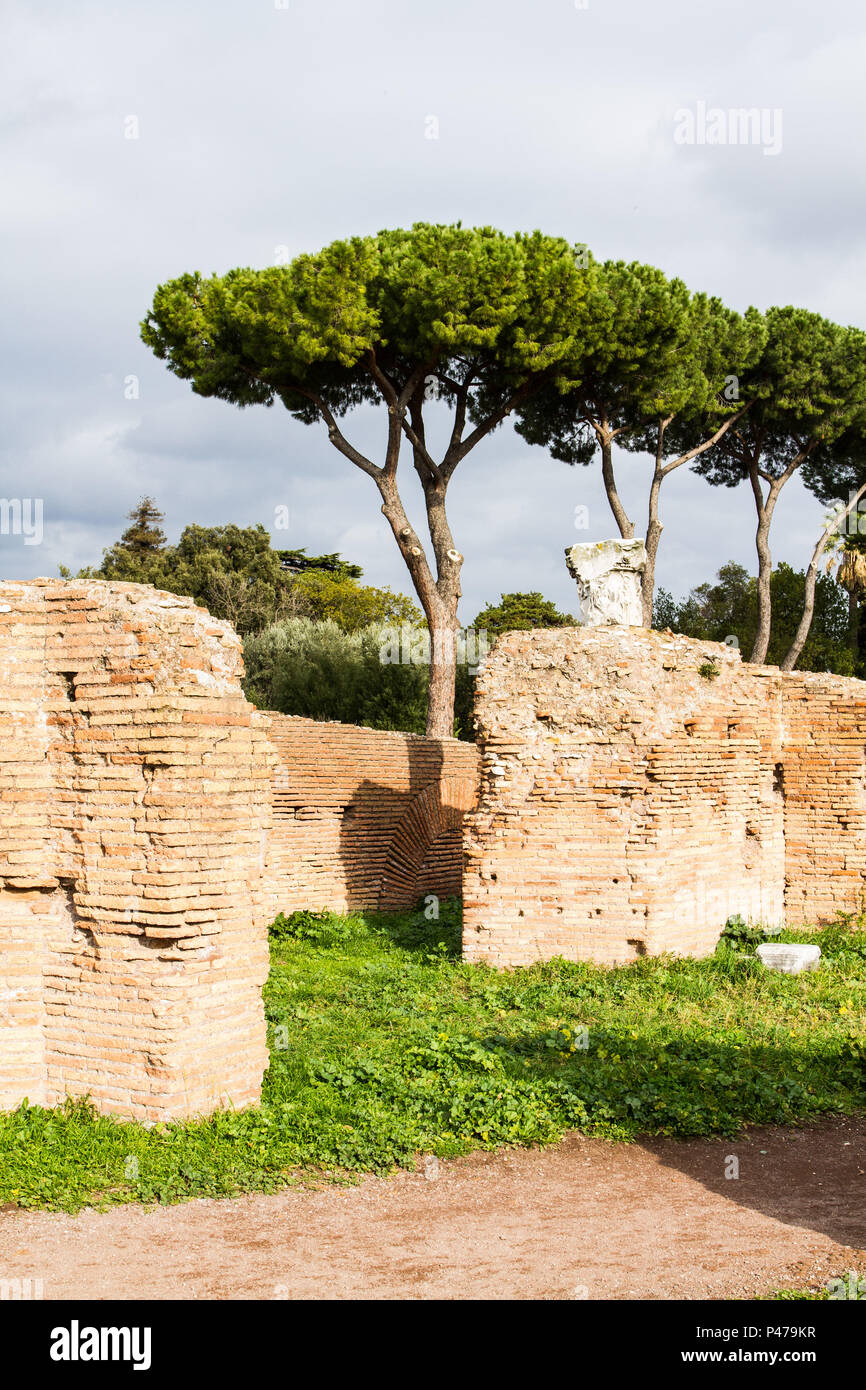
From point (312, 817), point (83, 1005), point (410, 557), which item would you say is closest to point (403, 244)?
point (410, 557)

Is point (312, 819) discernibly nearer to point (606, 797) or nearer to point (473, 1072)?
point (606, 797)

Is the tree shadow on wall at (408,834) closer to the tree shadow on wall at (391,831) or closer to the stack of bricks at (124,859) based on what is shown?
the tree shadow on wall at (391,831)

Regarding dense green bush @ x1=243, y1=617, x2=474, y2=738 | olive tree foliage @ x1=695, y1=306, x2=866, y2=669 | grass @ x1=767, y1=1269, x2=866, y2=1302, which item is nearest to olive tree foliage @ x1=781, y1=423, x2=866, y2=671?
olive tree foliage @ x1=695, y1=306, x2=866, y2=669

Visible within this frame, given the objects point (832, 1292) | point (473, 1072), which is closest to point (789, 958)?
point (473, 1072)

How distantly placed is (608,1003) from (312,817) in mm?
4821

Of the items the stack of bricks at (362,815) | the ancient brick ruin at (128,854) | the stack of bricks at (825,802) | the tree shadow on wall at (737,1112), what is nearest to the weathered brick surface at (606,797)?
the stack of bricks at (825,802)

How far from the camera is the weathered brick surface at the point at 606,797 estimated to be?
8984 millimetres

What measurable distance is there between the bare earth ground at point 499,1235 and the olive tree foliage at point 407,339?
12.4 metres

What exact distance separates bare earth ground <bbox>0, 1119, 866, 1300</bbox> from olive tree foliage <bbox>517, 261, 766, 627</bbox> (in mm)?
14692

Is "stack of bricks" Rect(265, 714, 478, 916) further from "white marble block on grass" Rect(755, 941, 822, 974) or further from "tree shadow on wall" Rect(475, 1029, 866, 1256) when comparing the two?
"tree shadow on wall" Rect(475, 1029, 866, 1256)

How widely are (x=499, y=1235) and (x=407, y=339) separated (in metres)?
15.0

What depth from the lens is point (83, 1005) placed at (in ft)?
18.3

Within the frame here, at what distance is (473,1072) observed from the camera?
6.45 metres
